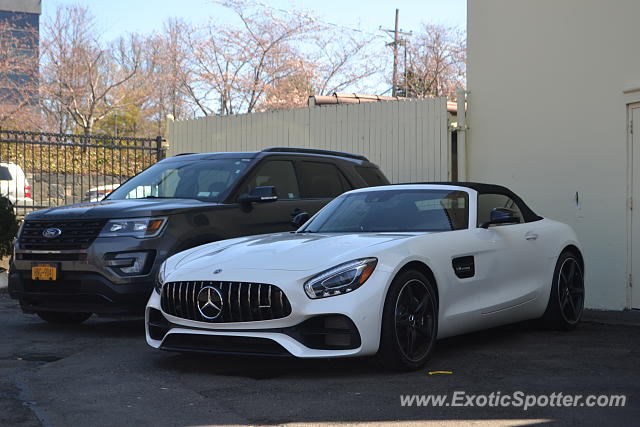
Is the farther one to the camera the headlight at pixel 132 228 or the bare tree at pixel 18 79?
the bare tree at pixel 18 79

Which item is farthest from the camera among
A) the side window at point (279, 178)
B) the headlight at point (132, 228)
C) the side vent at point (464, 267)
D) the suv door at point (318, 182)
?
the suv door at point (318, 182)

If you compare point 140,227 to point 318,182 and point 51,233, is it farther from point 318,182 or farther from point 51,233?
point 318,182

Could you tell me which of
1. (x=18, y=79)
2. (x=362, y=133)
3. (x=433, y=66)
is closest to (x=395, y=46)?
(x=433, y=66)

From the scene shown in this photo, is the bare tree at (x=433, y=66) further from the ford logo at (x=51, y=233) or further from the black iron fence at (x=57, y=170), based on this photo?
the ford logo at (x=51, y=233)

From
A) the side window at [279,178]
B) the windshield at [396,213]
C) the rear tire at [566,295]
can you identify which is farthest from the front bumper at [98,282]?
the rear tire at [566,295]

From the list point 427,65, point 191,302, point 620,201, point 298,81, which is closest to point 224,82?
point 298,81

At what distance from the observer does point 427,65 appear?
4566 centimetres

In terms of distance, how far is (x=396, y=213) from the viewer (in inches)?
296

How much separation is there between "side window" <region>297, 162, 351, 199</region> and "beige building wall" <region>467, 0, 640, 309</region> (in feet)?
9.80

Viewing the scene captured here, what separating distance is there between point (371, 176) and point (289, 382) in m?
4.95

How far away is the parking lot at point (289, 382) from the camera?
16.4 feet

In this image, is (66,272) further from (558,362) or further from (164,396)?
Answer: (558,362)

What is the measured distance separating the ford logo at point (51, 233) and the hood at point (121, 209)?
0.12 metres

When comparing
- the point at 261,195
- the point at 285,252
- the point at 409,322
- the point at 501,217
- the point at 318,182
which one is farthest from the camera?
the point at 318,182
